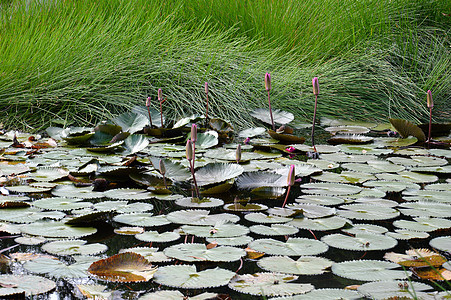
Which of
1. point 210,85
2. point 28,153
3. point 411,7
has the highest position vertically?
point 411,7

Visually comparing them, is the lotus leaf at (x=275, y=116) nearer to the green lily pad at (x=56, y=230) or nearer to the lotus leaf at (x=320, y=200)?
the lotus leaf at (x=320, y=200)

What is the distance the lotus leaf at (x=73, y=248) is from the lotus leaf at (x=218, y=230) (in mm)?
248

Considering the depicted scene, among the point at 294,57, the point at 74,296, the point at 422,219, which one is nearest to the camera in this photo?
the point at 74,296

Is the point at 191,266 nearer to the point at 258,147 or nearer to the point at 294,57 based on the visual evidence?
the point at 258,147

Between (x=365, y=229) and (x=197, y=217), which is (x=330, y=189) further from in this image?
(x=197, y=217)

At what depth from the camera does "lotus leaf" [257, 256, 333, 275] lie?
4.00 ft

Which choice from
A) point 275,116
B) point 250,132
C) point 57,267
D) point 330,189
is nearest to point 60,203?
point 57,267

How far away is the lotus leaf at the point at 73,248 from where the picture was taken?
1.33m

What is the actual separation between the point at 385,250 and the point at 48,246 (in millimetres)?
881

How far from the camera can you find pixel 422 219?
1.60 m

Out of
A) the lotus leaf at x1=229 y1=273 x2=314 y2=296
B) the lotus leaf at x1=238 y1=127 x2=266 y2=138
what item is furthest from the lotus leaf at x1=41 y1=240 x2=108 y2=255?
the lotus leaf at x1=238 y1=127 x2=266 y2=138

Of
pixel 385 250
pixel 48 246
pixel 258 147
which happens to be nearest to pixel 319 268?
pixel 385 250

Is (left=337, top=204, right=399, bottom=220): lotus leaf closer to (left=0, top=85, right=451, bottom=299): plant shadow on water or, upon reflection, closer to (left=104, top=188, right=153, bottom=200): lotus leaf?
(left=0, top=85, right=451, bottom=299): plant shadow on water

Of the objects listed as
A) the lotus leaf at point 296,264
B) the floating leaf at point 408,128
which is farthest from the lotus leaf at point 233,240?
the floating leaf at point 408,128
